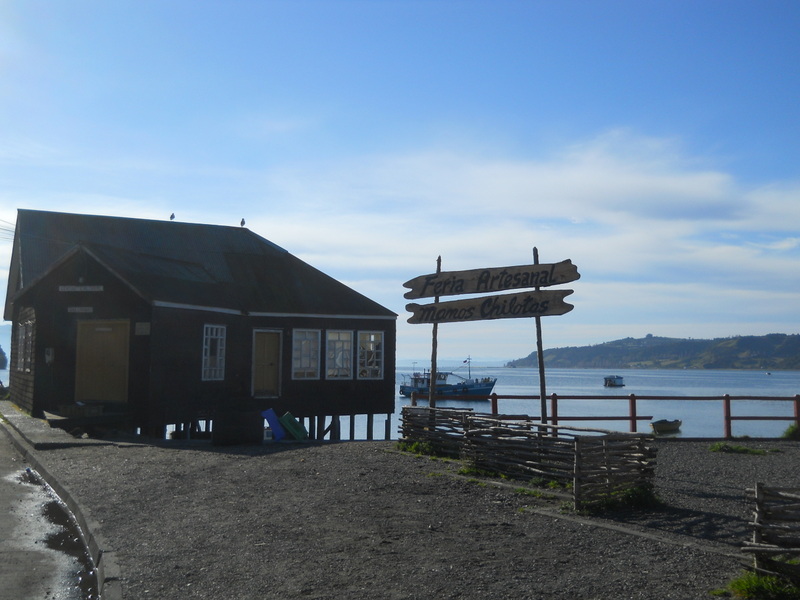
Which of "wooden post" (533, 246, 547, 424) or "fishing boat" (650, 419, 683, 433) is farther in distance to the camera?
"fishing boat" (650, 419, 683, 433)

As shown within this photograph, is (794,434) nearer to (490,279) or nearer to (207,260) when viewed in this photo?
(490,279)

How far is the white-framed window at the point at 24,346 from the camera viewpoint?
2273cm

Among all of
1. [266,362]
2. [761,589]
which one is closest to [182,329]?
[266,362]

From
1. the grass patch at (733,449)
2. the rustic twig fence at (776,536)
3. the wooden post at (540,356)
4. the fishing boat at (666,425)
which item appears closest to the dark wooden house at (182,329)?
the wooden post at (540,356)

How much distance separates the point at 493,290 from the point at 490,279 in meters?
0.19

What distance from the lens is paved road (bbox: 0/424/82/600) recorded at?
6836 millimetres

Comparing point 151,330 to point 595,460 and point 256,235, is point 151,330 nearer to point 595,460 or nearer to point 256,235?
point 256,235

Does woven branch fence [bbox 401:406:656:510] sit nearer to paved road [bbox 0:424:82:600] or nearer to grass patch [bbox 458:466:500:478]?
grass patch [bbox 458:466:500:478]

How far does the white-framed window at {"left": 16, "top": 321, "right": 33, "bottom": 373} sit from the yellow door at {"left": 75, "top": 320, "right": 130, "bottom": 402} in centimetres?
186

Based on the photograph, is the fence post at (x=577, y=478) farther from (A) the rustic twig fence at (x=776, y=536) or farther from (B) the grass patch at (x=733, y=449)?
(B) the grass patch at (x=733, y=449)

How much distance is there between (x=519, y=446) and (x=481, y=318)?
3.16 meters

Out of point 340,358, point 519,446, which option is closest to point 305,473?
point 519,446

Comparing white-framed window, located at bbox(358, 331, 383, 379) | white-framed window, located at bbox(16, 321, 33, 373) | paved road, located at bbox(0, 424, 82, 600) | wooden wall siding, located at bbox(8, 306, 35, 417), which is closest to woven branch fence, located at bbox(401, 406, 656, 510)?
paved road, located at bbox(0, 424, 82, 600)

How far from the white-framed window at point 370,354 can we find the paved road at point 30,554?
44.5ft
